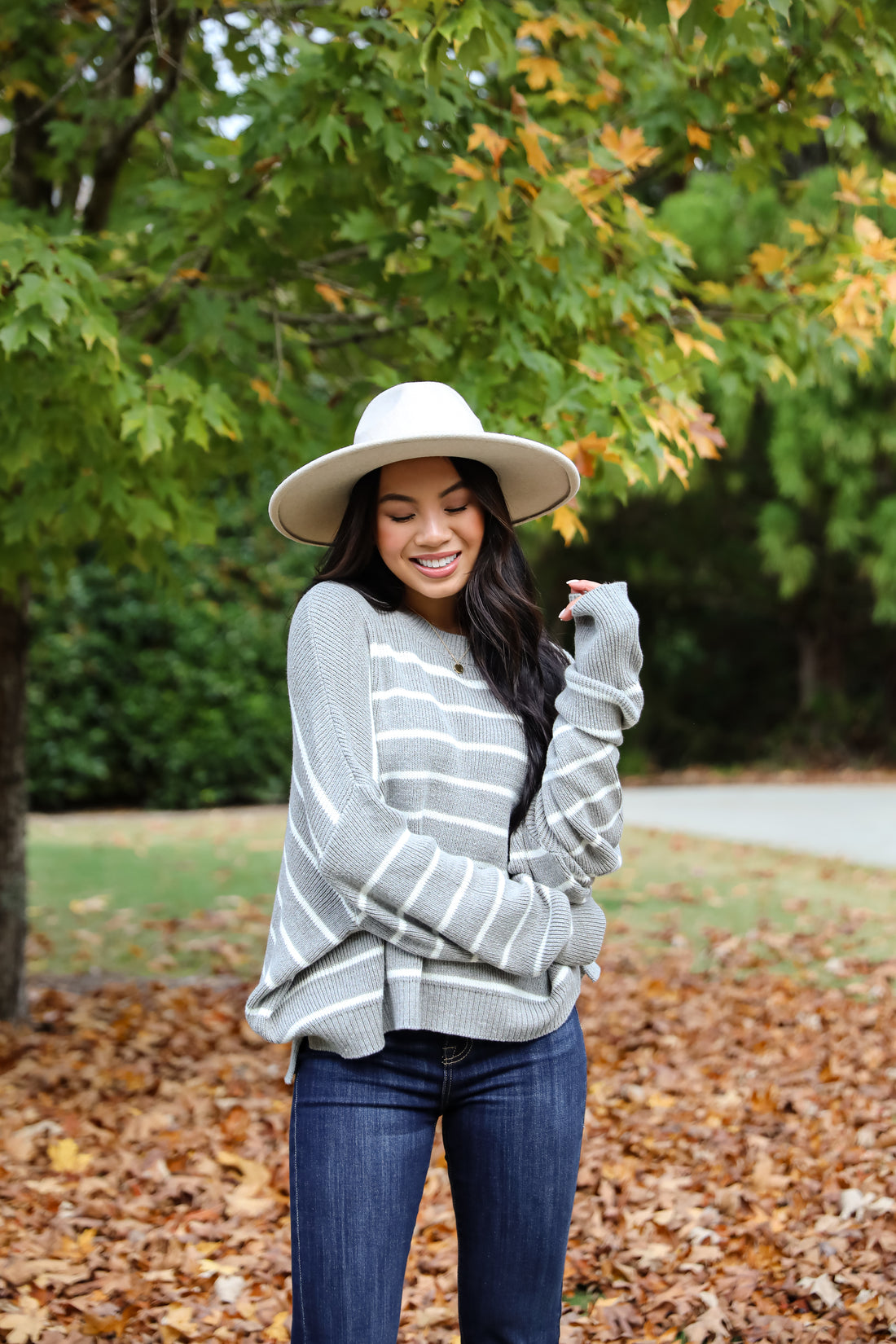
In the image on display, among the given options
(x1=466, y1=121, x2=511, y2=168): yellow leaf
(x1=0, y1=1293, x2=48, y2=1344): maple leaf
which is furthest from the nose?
(x1=0, y1=1293, x2=48, y2=1344): maple leaf

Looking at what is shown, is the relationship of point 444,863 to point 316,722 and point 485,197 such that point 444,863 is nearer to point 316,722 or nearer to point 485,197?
point 316,722

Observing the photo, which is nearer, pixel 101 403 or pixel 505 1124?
pixel 505 1124

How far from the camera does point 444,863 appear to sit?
161cm

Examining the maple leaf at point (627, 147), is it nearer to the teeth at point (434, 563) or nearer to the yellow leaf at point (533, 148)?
the yellow leaf at point (533, 148)

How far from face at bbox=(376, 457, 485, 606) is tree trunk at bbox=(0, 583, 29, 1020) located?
11.7 ft

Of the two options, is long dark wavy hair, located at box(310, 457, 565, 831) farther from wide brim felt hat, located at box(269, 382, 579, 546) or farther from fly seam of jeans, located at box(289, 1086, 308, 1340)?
fly seam of jeans, located at box(289, 1086, 308, 1340)

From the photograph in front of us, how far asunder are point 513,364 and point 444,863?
7.09 feet

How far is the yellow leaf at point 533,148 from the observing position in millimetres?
3240

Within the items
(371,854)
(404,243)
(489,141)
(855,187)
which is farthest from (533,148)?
(371,854)

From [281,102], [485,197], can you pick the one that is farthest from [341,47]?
[485,197]

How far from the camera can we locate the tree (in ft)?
10.6

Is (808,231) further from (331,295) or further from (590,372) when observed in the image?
(331,295)

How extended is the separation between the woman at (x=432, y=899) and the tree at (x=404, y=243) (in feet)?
4.72

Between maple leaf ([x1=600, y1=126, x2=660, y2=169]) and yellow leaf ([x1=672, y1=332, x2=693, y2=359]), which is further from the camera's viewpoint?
yellow leaf ([x1=672, y1=332, x2=693, y2=359])
